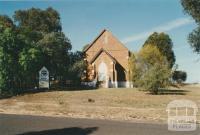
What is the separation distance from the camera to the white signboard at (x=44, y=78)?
182 feet

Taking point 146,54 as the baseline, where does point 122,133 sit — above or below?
below

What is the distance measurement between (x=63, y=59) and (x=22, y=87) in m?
11.7

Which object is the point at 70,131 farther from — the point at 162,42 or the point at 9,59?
the point at 162,42

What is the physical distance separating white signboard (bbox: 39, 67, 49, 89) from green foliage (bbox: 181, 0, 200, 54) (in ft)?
89.0

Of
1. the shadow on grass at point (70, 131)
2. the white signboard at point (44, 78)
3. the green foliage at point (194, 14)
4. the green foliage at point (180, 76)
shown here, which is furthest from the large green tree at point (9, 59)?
the green foliage at point (180, 76)

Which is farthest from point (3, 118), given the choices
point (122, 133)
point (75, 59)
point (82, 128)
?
point (75, 59)

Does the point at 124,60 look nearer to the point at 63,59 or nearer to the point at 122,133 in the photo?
the point at 63,59

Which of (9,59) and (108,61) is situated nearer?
(9,59)

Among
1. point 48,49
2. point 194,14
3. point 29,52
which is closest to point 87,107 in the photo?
point 194,14

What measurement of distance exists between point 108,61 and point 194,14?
39.8m

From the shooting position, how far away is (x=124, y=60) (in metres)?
74.2

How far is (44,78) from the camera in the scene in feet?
191

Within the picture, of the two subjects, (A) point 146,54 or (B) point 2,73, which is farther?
(A) point 146,54

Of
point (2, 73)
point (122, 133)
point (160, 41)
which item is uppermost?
point (160, 41)
